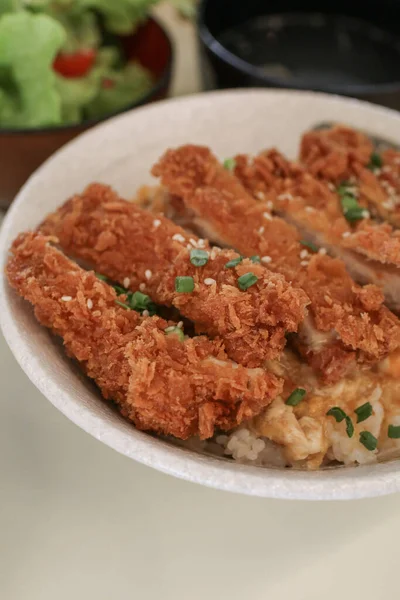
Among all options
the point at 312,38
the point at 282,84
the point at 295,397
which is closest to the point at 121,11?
the point at 282,84

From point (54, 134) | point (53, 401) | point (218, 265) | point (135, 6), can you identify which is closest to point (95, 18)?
point (135, 6)

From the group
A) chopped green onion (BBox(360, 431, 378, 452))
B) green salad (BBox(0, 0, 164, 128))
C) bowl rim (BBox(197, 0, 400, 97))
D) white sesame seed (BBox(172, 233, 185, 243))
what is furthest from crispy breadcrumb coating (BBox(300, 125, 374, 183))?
chopped green onion (BBox(360, 431, 378, 452))

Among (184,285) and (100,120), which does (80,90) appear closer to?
(100,120)

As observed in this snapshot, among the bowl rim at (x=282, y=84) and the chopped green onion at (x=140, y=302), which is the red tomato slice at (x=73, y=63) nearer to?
the bowl rim at (x=282, y=84)

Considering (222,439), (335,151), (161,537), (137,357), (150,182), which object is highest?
(335,151)

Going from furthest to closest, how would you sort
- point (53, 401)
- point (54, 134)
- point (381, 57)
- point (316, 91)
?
point (381, 57)
point (316, 91)
point (54, 134)
point (53, 401)

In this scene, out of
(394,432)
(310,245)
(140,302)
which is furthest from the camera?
(310,245)

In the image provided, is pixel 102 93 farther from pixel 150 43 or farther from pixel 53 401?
pixel 53 401
